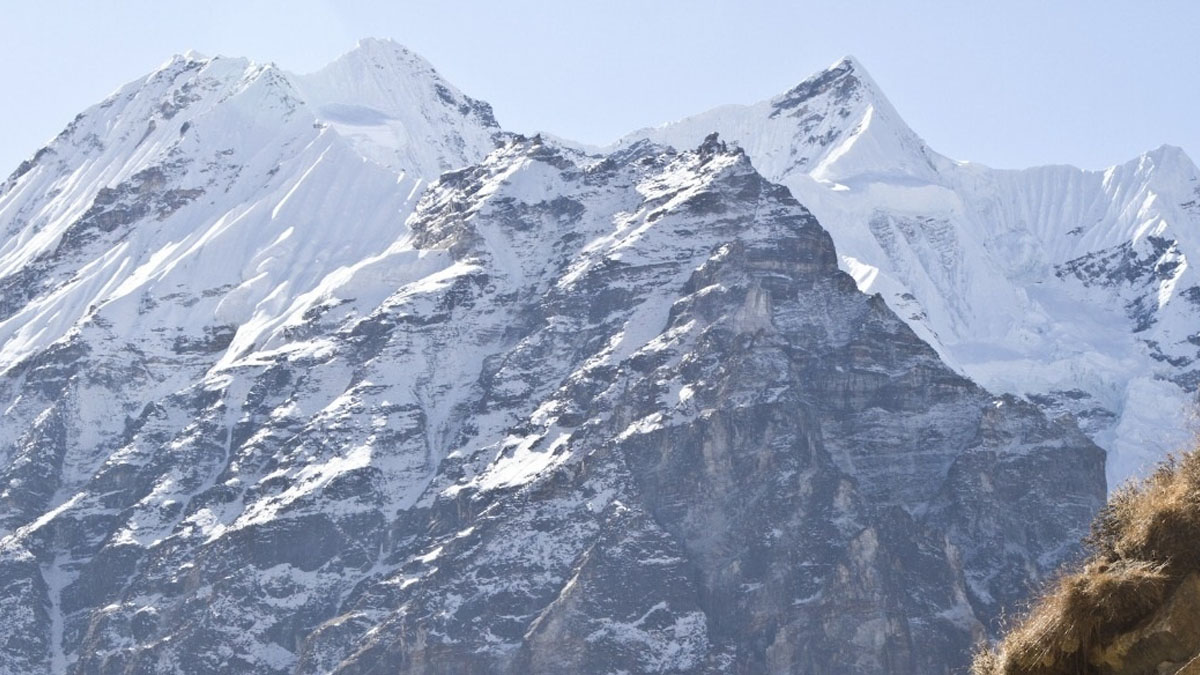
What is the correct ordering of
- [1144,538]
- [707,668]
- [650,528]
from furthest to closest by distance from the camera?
1. [650,528]
2. [707,668]
3. [1144,538]

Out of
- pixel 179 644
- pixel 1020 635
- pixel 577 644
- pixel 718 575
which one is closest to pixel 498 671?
pixel 577 644

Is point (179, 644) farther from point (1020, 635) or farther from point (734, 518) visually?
point (1020, 635)

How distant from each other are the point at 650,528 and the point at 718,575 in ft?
21.6

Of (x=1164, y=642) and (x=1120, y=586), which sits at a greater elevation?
(x=1120, y=586)

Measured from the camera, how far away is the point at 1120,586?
22.3 meters

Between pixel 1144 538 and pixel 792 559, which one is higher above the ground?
pixel 1144 538

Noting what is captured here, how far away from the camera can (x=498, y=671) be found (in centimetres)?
18025

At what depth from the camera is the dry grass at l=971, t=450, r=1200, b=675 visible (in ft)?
72.7

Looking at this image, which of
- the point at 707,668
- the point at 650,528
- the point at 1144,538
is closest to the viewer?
the point at 1144,538

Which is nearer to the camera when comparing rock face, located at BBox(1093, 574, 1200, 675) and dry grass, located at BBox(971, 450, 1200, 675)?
Answer: rock face, located at BBox(1093, 574, 1200, 675)

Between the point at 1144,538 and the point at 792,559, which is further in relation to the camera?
the point at 792,559

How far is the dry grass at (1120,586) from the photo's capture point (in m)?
22.2

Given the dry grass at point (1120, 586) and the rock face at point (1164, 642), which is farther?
the dry grass at point (1120, 586)

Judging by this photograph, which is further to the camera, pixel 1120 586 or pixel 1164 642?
pixel 1120 586
